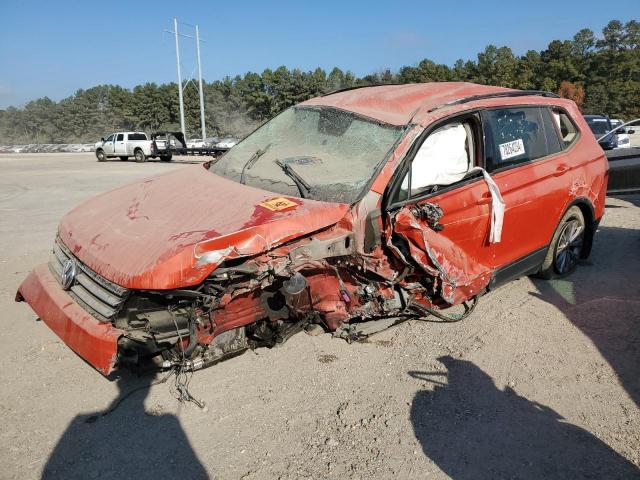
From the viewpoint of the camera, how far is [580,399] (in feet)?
9.93

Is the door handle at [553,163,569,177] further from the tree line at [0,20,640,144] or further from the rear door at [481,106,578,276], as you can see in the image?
the tree line at [0,20,640,144]

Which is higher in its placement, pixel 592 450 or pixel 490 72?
pixel 490 72

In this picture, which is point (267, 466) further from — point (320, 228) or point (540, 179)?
point (540, 179)

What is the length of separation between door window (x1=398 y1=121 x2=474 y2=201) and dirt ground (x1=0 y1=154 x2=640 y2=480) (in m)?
1.23

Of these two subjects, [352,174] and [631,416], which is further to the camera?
[352,174]

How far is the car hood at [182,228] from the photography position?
2.62 m

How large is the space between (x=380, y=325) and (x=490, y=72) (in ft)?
189

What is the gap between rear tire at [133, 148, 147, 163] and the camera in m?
26.8

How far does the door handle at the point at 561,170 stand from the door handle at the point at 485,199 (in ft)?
3.66

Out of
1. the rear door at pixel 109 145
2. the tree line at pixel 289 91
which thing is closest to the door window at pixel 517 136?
the rear door at pixel 109 145

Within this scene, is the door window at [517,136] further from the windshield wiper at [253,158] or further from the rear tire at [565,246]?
the windshield wiper at [253,158]

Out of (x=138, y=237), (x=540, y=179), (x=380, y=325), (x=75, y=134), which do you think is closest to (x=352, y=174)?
(x=380, y=325)

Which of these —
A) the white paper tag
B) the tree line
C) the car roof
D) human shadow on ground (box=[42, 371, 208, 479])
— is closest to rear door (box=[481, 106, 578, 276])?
the white paper tag

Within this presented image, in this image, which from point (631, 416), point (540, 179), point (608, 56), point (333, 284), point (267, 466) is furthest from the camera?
point (608, 56)
